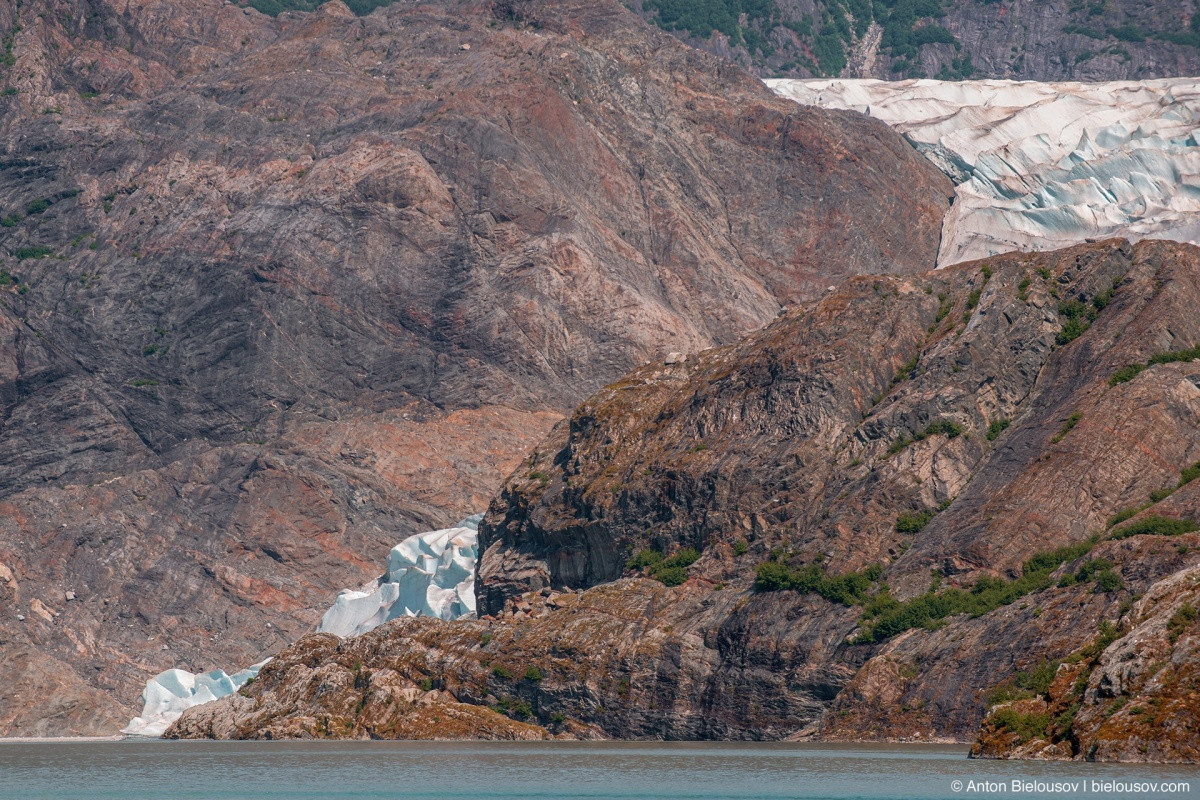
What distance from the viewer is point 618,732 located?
4026 inches

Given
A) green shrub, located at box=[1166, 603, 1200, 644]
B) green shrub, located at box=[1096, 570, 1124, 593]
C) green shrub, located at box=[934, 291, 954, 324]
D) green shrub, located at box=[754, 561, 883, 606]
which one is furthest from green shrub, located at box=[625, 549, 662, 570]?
green shrub, located at box=[1166, 603, 1200, 644]

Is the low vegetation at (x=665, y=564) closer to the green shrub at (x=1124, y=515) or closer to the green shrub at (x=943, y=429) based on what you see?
the green shrub at (x=943, y=429)

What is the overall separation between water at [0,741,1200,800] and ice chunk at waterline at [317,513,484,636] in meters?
32.4

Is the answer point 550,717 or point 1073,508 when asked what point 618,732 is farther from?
point 1073,508

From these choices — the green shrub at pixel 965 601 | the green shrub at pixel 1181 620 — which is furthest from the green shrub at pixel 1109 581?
the green shrub at pixel 1181 620

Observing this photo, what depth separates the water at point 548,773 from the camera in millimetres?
66125

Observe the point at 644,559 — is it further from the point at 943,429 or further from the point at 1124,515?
the point at 1124,515

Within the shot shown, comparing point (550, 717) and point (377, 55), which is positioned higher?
point (377, 55)

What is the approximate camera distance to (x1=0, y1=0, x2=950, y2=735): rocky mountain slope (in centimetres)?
14738

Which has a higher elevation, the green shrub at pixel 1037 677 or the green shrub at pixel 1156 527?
the green shrub at pixel 1156 527

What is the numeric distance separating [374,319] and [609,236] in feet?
77.6

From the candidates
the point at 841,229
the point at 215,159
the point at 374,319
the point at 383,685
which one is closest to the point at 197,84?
the point at 215,159

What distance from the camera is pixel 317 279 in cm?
16825

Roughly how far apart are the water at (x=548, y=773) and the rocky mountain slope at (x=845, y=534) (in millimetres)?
3734
